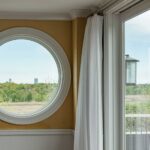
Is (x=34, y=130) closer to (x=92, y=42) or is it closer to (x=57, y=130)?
(x=57, y=130)

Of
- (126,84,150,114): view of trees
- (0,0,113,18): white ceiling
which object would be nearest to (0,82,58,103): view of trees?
(0,0,113,18): white ceiling

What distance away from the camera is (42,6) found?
13.1 ft

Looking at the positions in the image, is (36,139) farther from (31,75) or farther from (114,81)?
(114,81)

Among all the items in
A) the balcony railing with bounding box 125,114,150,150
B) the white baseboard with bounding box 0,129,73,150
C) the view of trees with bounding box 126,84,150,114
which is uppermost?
the view of trees with bounding box 126,84,150,114

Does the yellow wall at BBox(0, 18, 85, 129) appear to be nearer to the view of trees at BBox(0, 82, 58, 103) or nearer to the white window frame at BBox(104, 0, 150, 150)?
the view of trees at BBox(0, 82, 58, 103)

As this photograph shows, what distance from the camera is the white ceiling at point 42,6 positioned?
3768 millimetres

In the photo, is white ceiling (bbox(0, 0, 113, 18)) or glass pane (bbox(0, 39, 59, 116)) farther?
glass pane (bbox(0, 39, 59, 116))

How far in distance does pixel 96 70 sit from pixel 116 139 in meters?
0.74

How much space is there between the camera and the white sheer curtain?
3.72 metres

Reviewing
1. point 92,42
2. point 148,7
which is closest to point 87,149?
point 92,42

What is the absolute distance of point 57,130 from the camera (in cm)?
443

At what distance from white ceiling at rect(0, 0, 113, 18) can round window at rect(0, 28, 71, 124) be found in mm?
244

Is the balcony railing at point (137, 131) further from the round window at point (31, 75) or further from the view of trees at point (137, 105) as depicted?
the round window at point (31, 75)

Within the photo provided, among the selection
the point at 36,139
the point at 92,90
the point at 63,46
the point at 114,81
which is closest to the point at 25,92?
the point at 36,139
